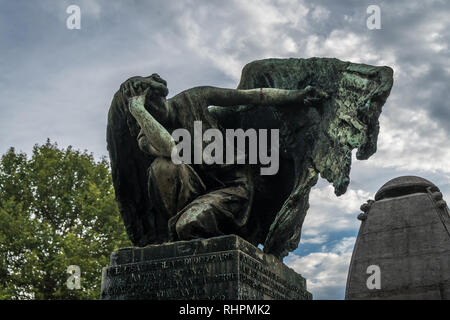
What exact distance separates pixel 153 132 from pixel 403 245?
19.0 feet

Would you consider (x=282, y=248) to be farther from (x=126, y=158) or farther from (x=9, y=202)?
(x=9, y=202)

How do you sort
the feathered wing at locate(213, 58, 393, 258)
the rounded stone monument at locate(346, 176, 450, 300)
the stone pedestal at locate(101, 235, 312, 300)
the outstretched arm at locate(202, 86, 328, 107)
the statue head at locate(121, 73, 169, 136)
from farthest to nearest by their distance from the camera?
the rounded stone monument at locate(346, 176, 450, 300) → the outstretched arm at locate(202, 86, 328, 107) → the statue head at locate(121, 73, 169, 136) → the feathered wing at locate(213, 58, 393, 258) → the stone pedestal at locate(101, 235, 312, 300)

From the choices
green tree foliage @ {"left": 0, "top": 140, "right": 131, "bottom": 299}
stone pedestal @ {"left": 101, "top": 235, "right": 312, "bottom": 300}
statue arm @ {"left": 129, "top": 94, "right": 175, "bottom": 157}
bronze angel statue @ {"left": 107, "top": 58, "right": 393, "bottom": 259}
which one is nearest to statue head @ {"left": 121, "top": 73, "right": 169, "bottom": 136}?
bronze angel statue @ {"left": 107, "top": 58, "right": 393, "bottom": 259}

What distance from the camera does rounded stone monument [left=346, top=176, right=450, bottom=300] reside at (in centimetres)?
926

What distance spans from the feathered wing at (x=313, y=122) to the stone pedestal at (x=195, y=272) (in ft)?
1.56

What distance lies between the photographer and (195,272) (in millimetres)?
5098

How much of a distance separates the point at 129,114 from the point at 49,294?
12324 mm

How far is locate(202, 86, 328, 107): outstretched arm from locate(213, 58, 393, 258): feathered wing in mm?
123

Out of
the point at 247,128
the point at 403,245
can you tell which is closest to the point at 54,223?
the point at 403,245

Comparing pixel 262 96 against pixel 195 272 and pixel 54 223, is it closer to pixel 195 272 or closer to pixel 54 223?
pixel 195 272

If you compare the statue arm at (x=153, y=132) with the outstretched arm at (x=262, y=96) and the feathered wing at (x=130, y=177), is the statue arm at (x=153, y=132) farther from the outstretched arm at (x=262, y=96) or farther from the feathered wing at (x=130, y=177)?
the outstretched arm at (x=262, y=96)

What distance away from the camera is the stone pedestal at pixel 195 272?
16.3 feet

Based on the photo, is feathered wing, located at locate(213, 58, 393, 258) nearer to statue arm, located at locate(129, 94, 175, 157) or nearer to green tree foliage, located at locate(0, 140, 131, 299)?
statue arm, located at locate(129, 94, 175, 157)

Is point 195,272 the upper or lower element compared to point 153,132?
lower
